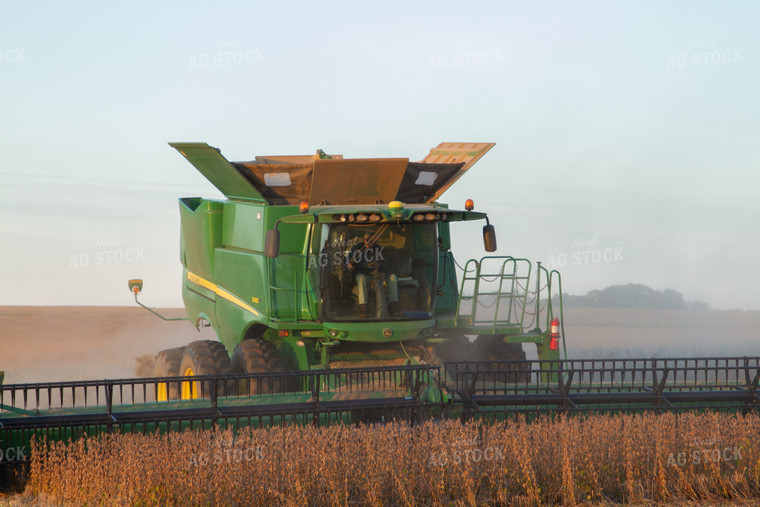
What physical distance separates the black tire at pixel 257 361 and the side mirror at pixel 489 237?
2.50 meters

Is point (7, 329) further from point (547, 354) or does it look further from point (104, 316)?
point (547, 354)

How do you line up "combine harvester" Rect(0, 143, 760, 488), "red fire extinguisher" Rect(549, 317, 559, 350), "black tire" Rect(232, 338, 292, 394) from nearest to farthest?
1. "combine harvester" Rect(0, 143, 760, 488)
2. "black tire" Rect(232, 338, 292, 394)
3. "red fire extinguisher" Rect(549, 317, 559, 350)

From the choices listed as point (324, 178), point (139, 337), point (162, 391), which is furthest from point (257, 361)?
point (139, 337)

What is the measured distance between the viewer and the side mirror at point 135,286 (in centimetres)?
1021

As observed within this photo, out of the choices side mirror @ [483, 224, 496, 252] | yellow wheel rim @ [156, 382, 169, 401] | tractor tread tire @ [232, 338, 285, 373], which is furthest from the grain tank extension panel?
yellow wheel rim @ [156, 382, 169, 401]

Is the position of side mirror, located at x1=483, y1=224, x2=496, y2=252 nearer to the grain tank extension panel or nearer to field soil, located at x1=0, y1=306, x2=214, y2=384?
the grain tank extension panel

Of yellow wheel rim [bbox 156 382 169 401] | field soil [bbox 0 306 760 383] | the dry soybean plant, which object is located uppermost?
the dry soybean plant

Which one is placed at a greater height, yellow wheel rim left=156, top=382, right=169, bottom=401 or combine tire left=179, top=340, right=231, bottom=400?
combine tire left=179, top=340, right=231, bottom=400

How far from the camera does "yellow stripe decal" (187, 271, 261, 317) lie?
29.7 ft

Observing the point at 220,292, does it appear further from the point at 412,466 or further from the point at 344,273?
the point at 412,466

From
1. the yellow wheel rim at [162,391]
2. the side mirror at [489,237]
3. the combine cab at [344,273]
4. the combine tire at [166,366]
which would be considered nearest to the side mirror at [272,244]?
the combine cab at [344,273]

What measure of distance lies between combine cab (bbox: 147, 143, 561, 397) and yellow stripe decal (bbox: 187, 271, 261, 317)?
0.04 metres

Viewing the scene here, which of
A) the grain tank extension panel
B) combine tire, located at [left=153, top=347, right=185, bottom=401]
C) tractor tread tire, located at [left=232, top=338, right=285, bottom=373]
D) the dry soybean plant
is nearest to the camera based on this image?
the dry soybean plant

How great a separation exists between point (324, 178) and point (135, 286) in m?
3.15
